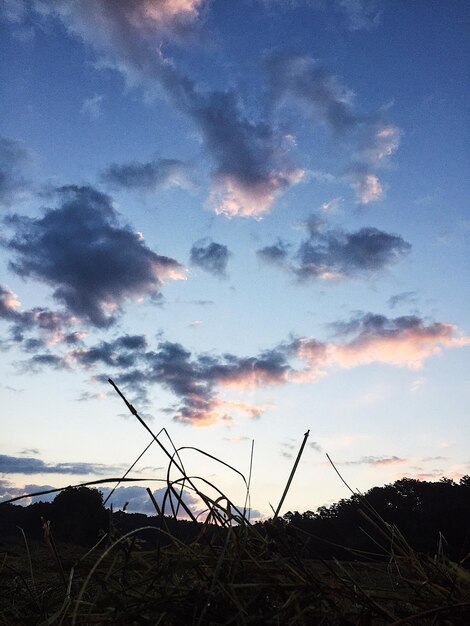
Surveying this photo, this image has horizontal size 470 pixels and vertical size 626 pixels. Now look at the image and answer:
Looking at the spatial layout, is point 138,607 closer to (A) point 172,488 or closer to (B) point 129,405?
(A) point 172,488

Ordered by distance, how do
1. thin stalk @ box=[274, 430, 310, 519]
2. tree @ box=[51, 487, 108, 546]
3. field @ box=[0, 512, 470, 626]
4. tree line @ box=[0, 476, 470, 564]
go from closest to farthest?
1. field @ box=[0, 512, 470, 626]
2. thin stalk @ box=[274, 430, 310, 519]
3. tree line @ box=[0, 476, 470, 564]
4. tree @ box=[51, 487, 108, 546]

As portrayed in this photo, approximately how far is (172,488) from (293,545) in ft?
1.33

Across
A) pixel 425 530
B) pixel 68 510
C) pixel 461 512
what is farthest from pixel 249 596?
pixel 68 510

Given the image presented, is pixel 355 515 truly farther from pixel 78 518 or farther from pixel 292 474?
pixel 292 474

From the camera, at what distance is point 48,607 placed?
6.21 ft

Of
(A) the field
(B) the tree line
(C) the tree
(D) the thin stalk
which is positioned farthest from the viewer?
(C) the tree

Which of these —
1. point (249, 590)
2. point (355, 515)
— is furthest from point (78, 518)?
point (249, 590)

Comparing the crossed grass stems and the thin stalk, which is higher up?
the thin stalk

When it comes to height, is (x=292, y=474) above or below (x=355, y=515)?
below

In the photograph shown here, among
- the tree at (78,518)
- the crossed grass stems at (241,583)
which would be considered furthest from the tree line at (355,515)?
the crossed grass stems at (241,583)

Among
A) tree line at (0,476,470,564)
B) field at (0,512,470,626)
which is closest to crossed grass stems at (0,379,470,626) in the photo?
field at (0,512,470,626)

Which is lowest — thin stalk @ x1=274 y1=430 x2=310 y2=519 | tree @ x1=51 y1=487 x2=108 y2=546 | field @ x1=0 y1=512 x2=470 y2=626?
field @ x1=0 y1=512 x2=470 y2=626

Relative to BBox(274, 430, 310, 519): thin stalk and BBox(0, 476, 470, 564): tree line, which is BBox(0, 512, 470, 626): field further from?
BBox(0, 476, 470, 564): tree line

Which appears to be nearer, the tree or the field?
the field
